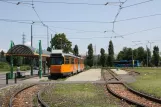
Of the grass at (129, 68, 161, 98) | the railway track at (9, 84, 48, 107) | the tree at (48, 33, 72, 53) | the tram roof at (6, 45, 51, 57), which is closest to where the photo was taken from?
the railway track at (9, 84, 48, 107)

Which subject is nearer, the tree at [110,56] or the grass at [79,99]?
the grass at [79,99]

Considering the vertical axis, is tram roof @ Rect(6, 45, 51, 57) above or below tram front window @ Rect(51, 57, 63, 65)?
above

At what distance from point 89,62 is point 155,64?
32471 mm

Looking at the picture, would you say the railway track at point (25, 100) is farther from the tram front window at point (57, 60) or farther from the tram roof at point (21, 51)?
the tram roof at point (21, 51)

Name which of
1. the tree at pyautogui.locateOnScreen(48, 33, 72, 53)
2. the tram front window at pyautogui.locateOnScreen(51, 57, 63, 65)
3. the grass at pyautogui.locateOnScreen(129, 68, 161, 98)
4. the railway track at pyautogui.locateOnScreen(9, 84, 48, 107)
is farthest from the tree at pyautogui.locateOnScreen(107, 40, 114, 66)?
the railway track at pyautogui.locateOnScreen(9, 84, 48, 107)

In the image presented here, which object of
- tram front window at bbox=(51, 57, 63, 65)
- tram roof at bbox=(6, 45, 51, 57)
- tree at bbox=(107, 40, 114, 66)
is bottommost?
tram front window at bbox=(51, 57, 63, 65)

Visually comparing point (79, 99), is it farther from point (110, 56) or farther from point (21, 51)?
point (110, 56)

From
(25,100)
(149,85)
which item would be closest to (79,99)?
(25,100)

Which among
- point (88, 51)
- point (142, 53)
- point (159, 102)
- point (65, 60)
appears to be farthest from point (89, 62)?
point (159, 102)

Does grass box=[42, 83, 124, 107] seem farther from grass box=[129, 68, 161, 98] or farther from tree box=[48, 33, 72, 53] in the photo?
tree box=[48, 33, 72, 53]

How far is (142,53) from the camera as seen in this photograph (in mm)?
157125

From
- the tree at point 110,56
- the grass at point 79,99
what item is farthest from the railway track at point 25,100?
the tree at point 110,56

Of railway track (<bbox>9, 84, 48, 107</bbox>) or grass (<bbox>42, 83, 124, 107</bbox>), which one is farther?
railway track (<bbox>9, 84, 48, 107</bbox>)

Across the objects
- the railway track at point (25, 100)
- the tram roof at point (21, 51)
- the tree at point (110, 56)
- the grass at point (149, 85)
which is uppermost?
the tree at point (110, 56)
